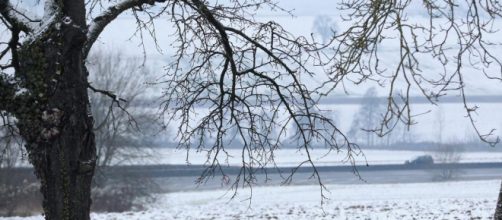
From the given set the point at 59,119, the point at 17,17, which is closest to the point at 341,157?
the point at 17,17

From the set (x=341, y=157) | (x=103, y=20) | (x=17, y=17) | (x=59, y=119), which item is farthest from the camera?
(x=341, y=157)

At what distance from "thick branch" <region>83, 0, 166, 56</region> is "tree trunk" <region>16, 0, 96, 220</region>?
1.14 ft

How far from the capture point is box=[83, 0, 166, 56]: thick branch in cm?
851

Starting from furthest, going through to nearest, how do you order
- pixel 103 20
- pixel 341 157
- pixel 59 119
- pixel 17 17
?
1. pixel 341 157
2. pixel 103 20
3. pixel 17 17
4. pixel 59 119

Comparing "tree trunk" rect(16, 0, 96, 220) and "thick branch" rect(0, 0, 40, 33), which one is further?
"thick branch" rect(0, 0, 40, 33)

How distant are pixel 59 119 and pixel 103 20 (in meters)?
1.40

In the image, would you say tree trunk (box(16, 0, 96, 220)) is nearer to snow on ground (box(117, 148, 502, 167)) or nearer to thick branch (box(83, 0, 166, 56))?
thick branch (box(83, 0, 166, 56))

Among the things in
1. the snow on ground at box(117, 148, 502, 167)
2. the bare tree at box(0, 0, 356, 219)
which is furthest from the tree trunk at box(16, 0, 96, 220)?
the snow on ground at box(117, 148, 502, 167)

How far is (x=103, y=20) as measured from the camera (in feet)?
28.3

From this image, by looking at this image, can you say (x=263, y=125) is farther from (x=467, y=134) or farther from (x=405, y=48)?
(x=467, y=134)

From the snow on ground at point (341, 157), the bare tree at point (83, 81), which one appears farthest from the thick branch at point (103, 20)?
the snow on ground at point (341, 157)

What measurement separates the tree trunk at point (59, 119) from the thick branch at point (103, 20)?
348mm

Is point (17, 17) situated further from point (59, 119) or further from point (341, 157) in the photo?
point (341, 157)

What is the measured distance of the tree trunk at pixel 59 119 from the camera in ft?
25.2
